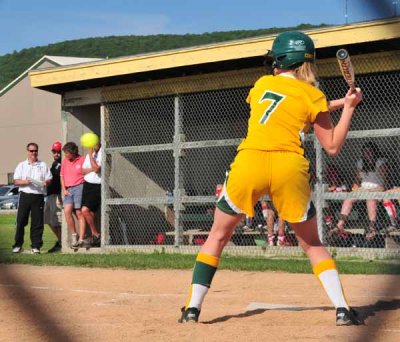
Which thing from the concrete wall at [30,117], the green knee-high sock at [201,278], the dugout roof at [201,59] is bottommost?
the green knee-high sock at [201,278]

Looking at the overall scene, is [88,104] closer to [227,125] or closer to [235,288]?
[227,125]

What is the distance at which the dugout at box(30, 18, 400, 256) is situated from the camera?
33.5ft

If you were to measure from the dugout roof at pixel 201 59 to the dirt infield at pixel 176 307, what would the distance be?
3.30 m

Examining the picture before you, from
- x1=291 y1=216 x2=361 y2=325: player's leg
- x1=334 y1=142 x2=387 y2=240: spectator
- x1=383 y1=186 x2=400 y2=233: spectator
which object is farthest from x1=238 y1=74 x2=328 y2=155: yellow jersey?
x1=383 y1=186 x2=400 y2=233: spectator

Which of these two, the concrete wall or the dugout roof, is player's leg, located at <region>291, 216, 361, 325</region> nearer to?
the dugout roof

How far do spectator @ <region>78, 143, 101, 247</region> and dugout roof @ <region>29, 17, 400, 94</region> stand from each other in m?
1.18

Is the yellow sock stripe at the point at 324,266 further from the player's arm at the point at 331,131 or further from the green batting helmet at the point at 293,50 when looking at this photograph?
the green batting helmet at the point at 293,50

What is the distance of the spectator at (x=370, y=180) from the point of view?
32.9ft

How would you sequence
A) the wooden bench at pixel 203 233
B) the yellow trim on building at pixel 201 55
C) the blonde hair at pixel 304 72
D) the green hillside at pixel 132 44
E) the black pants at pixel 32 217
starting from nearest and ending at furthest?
the blonde hair at pixel 304 72
the yellow trim on building at pixel 201 55
the wooden bench at pixel 203 233
the black pants at pixel 32 217
the green hillside at pixel 132 44

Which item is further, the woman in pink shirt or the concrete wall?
the concrete wall

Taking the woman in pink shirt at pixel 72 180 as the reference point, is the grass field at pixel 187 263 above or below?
below

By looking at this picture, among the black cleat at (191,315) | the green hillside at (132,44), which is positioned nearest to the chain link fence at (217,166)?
the black cleat at (191,315)

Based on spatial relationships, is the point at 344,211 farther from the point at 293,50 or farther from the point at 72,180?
the point at 293,50

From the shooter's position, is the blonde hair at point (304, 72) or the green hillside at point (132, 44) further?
the green hillside at point (132, 44)
